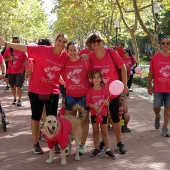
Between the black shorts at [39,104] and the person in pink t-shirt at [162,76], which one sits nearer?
the black shorts at [39,104]

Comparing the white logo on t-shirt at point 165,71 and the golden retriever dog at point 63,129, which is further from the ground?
the white logo on t-shirt at point 165,71

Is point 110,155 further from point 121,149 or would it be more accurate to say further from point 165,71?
point 165,71

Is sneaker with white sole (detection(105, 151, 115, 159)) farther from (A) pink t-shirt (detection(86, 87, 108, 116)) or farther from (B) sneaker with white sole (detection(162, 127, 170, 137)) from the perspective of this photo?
(B) sneaker with white sole (detection(162, 127, 170, 137))

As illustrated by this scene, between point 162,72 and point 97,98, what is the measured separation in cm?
209

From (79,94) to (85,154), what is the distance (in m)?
1.13

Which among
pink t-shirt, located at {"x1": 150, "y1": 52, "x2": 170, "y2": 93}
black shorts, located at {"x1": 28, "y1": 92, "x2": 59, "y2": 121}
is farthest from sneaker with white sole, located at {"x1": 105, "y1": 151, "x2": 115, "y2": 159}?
pink t-shirt, located at {"x1": 150, "y1": 52, "x2": 170, "y2": 93}

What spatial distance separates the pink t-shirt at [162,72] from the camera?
699cm

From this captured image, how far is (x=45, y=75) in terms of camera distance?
18.4 feet

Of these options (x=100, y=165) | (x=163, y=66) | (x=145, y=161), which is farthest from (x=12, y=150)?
(x=163, y=66)

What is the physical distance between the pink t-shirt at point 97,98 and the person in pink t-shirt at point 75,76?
13 cm

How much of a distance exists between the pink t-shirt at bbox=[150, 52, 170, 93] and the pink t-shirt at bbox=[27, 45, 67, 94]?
7.62ft

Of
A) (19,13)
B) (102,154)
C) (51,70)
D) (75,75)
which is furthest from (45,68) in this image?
(19,13)

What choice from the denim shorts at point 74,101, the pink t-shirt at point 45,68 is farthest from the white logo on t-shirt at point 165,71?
the pink t-shirt at point 45,68

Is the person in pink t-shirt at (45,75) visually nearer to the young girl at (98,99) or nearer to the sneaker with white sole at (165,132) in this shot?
the young girl at (98,99)
